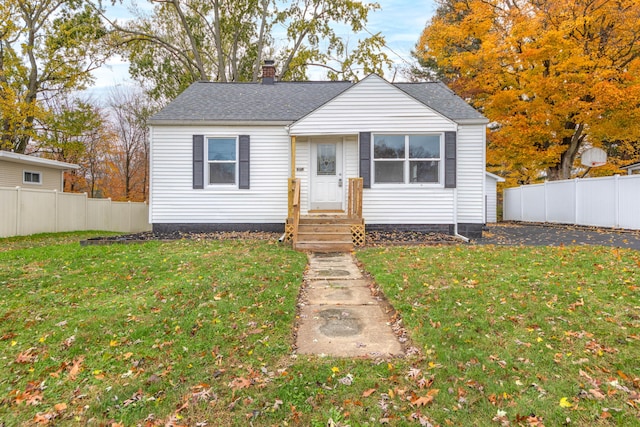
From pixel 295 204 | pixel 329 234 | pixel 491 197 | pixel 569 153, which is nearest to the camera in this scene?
pixel 295 204

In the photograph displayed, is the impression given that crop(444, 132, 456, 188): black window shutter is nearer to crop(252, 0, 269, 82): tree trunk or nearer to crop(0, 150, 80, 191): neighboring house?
crop(252, 0, 269, 82): tree trunk

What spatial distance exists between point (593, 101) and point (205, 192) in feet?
50.6

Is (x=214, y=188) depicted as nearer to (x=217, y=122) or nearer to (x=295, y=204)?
(x=217, y=122)

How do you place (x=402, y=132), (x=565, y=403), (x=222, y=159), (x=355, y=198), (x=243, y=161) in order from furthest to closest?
(x=222, y=159)
(x=243, y=161)
(x=402, y=132)
(x=355, y=198)
(x=565, y=403)

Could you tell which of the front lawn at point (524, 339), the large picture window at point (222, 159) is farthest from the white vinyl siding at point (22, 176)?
the front lawn at point (524, 339)

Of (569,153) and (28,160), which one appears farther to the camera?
(569,153)

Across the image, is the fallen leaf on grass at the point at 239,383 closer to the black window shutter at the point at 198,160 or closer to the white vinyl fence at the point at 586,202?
the black window shutter at the point at 198,160

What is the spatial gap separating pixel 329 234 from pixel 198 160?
482 centimetres

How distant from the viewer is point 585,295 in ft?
14.3

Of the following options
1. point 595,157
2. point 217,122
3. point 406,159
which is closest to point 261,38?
point 217,122

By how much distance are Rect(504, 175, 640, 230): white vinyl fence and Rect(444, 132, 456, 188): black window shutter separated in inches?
218

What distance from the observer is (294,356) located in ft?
10.8

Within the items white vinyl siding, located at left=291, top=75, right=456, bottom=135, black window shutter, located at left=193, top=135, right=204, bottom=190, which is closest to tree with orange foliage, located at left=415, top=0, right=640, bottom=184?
white vinyl siding, located at left=291, top=75, right=456, bottom=135

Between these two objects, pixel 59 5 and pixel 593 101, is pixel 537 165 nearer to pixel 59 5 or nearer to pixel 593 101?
pixel 593 101
